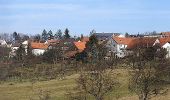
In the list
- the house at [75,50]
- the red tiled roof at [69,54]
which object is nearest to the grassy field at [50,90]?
the red tiled roof at [69,54]

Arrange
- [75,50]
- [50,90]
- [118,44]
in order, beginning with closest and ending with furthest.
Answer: [50,90] → [75,50] → [118,44]

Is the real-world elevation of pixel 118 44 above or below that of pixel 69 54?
above

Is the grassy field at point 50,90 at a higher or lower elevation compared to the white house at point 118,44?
lower

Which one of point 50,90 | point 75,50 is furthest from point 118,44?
point 50,90

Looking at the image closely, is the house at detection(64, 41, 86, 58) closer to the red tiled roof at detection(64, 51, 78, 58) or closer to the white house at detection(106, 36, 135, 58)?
the red tiled roof at detection(64, 51, 78, 58)

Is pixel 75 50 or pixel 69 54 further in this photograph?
pixel 75 50

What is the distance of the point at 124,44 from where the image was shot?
348 ft

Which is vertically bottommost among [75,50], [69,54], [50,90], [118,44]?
[50,90]

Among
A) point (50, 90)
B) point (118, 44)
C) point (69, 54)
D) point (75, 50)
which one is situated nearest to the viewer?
point (50, 90)

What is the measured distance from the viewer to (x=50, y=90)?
5138 cm

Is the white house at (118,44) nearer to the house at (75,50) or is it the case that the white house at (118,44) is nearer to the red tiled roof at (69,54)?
the house at (75,50)

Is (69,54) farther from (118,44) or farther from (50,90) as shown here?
(50,90)

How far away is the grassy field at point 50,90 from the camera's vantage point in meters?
44.2

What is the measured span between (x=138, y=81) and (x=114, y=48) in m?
75.2
